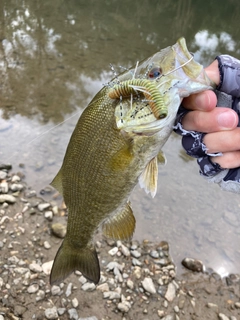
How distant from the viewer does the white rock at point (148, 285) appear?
323 cm

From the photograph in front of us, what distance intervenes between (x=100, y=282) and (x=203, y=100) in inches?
86.0

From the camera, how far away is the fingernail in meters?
1.72

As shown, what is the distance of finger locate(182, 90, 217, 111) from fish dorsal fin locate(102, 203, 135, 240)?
2.68ft

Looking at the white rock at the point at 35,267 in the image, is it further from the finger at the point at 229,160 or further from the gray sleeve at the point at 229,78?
the gray sleeve at the point at 229,78

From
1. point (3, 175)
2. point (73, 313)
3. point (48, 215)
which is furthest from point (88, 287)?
point (3, 175)

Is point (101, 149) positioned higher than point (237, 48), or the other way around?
point (101, 149)

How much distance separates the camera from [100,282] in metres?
3.20

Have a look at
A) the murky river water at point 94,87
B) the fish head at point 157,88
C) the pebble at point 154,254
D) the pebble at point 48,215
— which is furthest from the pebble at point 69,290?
the fish head at point 157,88

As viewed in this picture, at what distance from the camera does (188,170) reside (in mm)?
4969

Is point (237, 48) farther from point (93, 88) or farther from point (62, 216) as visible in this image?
point (62, 216)

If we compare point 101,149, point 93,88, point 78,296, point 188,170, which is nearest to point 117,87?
point 101,149

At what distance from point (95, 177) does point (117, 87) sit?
56 cm

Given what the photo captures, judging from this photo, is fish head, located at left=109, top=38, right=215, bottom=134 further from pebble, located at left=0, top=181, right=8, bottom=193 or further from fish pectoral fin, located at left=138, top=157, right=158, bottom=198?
pebble, located at left=0, top=181, right=8, bottom=193

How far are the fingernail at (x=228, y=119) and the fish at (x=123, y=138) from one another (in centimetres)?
16
